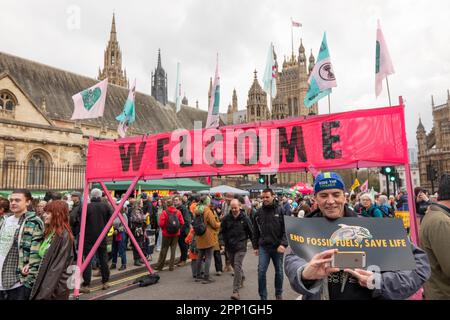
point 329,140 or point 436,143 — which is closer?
point 329,140

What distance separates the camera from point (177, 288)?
7023 millimetres

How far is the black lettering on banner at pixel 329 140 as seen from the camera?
555 cm

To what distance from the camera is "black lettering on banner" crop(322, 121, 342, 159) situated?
5.55 metres

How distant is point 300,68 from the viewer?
8000 cm

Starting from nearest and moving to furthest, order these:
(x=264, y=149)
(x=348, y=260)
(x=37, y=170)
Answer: (x=348, y=260)
(x=264, y=149)
(x=37, y=170)

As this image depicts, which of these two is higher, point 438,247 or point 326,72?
point 326,72

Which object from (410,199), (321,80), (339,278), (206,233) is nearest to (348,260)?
(339,278)

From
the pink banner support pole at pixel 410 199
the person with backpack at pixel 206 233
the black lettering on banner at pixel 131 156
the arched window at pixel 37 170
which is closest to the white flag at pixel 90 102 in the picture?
the black lettering on banner at pixel 131 156

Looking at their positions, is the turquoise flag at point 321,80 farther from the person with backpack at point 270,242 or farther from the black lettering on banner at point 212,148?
the person with backpack at point 270,242

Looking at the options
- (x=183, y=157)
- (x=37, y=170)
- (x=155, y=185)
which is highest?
(x=37, y=170)

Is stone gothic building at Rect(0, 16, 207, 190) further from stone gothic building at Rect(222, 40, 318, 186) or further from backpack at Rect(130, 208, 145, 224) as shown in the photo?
stone gothic building at Rect(222, 40, 318, 186)

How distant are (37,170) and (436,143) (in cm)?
5778

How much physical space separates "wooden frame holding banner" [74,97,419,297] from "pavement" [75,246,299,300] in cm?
92

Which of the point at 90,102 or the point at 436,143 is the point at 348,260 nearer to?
the point at 90,102
